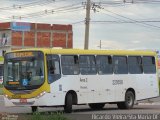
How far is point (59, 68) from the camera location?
24250mm

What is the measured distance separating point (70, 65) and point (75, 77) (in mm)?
601

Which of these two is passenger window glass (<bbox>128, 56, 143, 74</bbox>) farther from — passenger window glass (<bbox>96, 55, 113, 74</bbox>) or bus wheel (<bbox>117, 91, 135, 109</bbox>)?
passenger window glass (<bbox>96, 55, 113, 74</bbox>)

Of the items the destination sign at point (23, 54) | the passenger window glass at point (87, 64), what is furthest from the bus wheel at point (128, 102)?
the destination sign at point (23, 54)

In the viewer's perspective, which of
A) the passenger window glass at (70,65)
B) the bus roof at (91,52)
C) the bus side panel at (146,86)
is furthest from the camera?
the bus side panel at (146,86)

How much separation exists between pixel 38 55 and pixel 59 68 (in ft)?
3.58

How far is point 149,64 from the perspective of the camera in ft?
96.5

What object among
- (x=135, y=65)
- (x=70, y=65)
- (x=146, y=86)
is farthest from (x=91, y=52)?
(x=146, y=86)

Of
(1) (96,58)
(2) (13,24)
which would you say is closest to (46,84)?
(1) (96,58)

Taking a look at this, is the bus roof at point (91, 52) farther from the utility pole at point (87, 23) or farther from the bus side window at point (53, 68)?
the utility pole at point (87, 23)

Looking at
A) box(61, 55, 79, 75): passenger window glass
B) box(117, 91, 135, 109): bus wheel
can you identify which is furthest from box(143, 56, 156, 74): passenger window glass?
box(61, 55, 79, 75): passenger window glass

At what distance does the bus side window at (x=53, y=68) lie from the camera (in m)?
23.8

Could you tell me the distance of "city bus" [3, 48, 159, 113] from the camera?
23.7 meters

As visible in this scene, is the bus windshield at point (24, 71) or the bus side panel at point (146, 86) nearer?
the bus windshield at point (24, 71)

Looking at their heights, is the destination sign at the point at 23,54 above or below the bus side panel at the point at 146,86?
above
